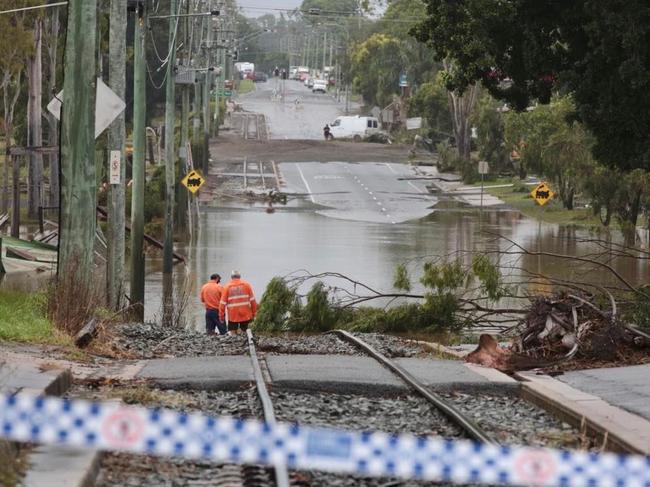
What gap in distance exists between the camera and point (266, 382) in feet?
48.2

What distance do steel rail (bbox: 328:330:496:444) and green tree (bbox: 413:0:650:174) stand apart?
30.7 feet

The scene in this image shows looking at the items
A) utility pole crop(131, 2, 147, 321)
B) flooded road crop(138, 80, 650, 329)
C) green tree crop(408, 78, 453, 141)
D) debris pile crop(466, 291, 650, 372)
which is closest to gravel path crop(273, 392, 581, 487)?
debris pile crop(466, 291, 650, 372)

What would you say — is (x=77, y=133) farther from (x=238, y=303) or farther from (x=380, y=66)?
(x=380, y=66)

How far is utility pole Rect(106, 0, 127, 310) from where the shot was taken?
90.7 ft

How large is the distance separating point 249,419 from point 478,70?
18.2 metres

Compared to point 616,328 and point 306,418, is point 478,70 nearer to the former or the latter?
point 616,328

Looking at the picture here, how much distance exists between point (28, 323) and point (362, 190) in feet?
217

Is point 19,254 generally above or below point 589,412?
below

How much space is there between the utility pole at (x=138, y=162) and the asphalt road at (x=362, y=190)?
3531 cm

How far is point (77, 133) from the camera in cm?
2077

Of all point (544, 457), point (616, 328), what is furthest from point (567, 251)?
point (544, 457)

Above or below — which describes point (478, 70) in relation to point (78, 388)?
above

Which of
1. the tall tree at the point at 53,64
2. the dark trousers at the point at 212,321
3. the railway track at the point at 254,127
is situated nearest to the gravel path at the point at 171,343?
the dark trousers at the point at 212,321

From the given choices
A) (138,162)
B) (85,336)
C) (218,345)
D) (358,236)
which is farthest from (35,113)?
(85,336)
